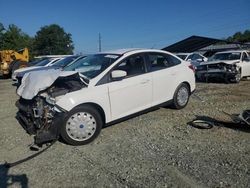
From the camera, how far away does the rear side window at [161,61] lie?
6.92m

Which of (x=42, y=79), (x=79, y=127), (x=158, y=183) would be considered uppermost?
(x=42, y=79)

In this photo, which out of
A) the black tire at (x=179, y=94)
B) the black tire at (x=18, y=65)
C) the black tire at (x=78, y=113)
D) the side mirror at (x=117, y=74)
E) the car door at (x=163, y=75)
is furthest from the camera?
the black tire at (x=18, y=65)

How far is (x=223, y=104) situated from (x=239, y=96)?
5.26 feet

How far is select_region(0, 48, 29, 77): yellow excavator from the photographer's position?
22.4 m

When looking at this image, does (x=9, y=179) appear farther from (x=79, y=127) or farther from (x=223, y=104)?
(x=223, y=104)

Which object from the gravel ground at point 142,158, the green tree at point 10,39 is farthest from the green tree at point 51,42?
the gravel ground at point 142,158

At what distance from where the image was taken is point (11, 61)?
23.7 metres

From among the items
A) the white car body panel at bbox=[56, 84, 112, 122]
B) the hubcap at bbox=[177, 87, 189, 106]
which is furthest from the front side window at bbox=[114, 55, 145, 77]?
the hubcap at bbox=[177, 87, 189, 106]

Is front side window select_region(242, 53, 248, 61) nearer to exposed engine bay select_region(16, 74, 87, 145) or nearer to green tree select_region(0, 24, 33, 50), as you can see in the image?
exposed engine bay select_region(16, 74, 87, 145)

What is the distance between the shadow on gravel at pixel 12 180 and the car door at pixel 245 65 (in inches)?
484

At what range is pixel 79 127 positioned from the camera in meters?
5.43

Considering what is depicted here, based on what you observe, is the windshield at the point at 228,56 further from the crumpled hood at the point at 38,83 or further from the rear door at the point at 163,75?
the crumpled hood at the point at 38,83

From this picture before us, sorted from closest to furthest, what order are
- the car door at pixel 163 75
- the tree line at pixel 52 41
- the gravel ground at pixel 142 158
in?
the gravel ground at pixel 142 158 < the car door at pixel 163 75 < the tree line at pixel 52 41

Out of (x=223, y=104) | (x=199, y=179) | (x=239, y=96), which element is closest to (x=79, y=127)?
(x=199, y=179)
